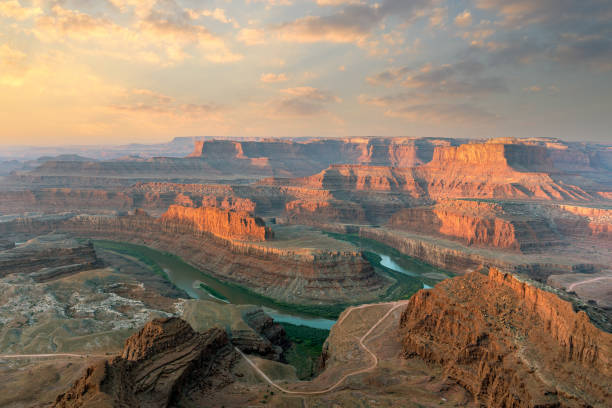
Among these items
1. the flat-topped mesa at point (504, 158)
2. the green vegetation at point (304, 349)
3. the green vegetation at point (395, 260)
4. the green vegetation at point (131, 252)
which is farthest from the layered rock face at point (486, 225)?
the green vegetation at point (131, 252)

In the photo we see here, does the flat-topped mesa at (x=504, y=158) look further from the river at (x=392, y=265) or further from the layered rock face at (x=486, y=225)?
the river at (x=392, y=265)

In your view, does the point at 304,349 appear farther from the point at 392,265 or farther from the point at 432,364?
the point at 392,265

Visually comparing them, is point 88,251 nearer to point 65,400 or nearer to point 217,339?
point 217,339

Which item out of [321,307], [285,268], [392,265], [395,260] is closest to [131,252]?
[285,268]

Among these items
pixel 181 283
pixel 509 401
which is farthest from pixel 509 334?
pixel 181 283

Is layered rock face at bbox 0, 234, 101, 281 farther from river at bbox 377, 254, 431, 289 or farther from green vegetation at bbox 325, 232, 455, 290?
river at bbox 377, 254, 431, 289

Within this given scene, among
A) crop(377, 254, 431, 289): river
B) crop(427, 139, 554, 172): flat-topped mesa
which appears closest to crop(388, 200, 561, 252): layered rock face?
crop(377, 254, 431, 289): river
